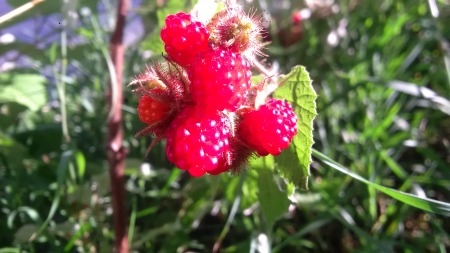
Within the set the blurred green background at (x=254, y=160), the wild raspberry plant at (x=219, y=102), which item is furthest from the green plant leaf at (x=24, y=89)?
the wild raspberry plant at (x=219, y=102)

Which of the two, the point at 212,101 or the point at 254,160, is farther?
the point at 254,160

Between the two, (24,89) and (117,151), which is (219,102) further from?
(24,89)

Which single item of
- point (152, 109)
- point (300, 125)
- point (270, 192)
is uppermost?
point (152, 109)

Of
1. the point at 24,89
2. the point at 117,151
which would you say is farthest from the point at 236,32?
the point at 24,89

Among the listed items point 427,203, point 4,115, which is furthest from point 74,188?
point 427,203

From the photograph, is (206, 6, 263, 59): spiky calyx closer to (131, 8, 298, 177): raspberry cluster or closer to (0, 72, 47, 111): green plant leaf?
(131, 8, 298, 177): raspberry cluster

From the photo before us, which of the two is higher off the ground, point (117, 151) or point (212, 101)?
point (212, 101)

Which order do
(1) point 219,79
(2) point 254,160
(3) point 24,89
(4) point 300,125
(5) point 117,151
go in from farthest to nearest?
(3) point 24,89
(5) point 117,151
(2) point 254,160
(4) point 300,125
(1) point 219,79
